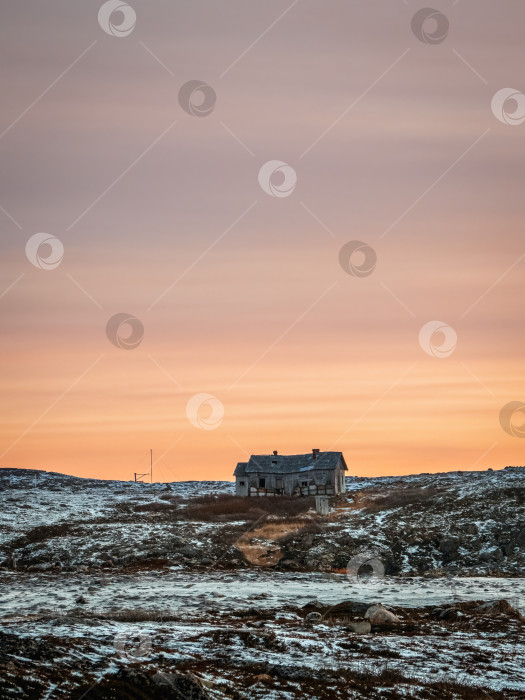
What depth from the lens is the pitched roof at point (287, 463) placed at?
72750mm

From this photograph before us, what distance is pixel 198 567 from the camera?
34594 millimetres

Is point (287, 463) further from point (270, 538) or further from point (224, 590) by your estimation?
point (224, 590)

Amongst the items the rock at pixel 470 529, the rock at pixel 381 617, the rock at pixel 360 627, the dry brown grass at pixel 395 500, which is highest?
the dry brown grass at pixel 395 500

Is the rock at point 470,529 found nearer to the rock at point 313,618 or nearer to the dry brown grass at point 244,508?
the dry brown grass at point 244,508

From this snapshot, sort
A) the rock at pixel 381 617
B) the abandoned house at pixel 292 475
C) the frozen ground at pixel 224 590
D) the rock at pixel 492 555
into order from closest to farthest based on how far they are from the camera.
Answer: the rock at pixel 381 617, the frozen ground at pixel 224 590, the rock at pixel 492 555, the abandoned house at pixel 292 475

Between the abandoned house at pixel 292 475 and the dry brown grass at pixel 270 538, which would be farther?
the abandoned house at pixel 292 475

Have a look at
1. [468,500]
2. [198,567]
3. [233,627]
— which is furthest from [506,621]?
[468,500]

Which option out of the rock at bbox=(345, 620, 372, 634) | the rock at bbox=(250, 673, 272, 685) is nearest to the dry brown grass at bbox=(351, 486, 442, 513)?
the rock at bbox=(345, 620, 372, 634)

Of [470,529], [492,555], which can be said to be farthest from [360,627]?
[470,529]

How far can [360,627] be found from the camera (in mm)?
20594

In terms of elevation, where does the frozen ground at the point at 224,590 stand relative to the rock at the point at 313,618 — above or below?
above

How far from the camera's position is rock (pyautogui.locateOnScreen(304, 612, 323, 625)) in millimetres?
21544

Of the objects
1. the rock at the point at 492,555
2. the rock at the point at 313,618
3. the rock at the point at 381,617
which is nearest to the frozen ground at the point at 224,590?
the rock at the point at 313,618

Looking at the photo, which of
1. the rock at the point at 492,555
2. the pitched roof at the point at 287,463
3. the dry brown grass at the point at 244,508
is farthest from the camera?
the pitched roof at the point at 287,463
